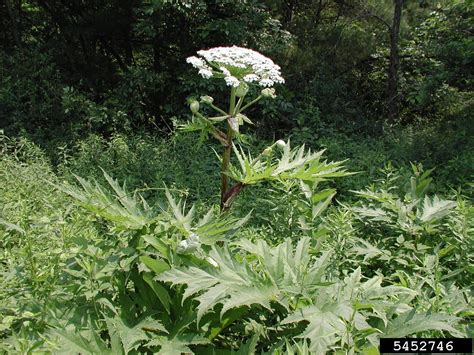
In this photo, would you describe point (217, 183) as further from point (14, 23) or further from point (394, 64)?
point (14, 23)

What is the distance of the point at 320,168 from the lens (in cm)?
202

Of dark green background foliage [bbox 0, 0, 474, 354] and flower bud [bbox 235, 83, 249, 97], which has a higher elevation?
flower bud [bbox 235, 83, 249, 97]

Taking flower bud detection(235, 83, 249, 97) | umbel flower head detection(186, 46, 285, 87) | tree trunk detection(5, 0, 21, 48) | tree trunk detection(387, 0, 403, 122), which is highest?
tree trunk detection(5, 0, 21, 48)

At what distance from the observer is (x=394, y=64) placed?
7.33 meters

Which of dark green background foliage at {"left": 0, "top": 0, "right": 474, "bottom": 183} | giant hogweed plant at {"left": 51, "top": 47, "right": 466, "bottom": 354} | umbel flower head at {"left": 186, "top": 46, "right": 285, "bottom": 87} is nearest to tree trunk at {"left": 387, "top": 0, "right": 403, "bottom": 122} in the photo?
dark green background foliage at {"left": 0, "top": 0, "right": 474, "bottom": 183}

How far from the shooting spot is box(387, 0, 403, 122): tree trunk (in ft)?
23.4

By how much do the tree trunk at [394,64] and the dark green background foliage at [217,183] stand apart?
3 cm

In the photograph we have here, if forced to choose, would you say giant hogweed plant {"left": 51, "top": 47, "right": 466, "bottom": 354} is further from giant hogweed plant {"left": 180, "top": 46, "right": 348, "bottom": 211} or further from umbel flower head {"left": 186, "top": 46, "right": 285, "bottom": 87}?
umbel flower head {"left": 186, "top": 46, "right": 285, "bottom": 87}

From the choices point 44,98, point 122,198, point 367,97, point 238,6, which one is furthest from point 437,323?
point 367,97

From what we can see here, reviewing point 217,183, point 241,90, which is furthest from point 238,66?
point 217,183

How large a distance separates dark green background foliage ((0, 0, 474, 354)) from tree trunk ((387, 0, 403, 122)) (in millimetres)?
29

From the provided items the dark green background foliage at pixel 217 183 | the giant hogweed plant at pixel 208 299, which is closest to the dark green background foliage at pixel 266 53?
the dark green background foliage at pixel 217 183

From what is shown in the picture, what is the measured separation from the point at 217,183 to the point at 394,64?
433 centimetres

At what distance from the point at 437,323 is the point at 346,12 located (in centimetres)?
756
